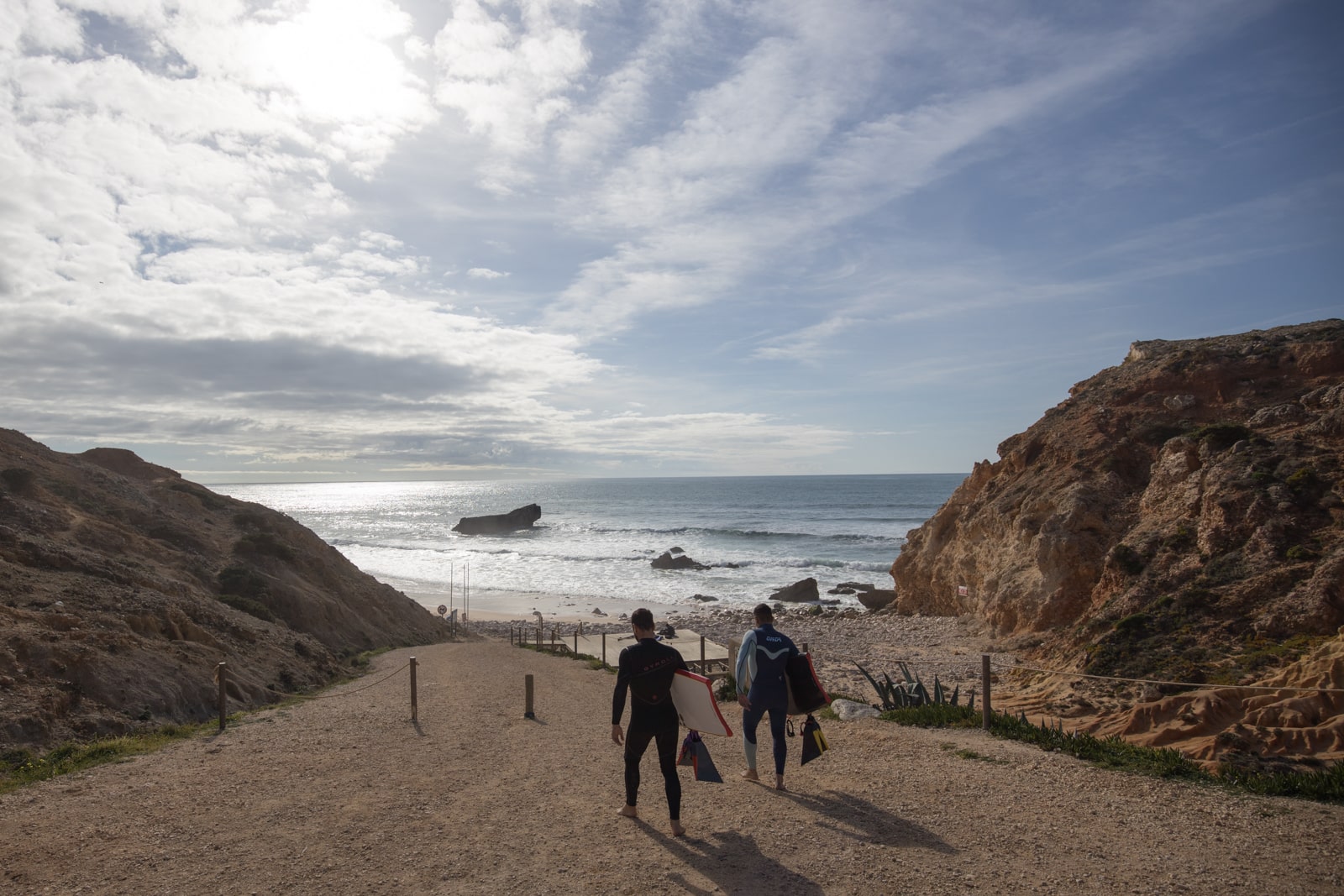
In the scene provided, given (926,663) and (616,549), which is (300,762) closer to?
(926,663)

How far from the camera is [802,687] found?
21.2 ft

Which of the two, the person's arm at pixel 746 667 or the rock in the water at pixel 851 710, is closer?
the person's arm at pixel 746 667

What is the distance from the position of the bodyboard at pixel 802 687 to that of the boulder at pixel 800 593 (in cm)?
3309

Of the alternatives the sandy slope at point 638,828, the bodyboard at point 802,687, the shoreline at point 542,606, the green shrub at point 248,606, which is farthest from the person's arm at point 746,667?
the shoreline at point 542,606

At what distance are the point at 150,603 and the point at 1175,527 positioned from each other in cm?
2000

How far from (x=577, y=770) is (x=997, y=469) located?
21494 millimetres

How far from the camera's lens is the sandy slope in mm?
4809

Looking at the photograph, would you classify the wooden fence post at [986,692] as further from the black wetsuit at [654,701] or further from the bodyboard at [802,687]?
the black wetsuit at [654,701]

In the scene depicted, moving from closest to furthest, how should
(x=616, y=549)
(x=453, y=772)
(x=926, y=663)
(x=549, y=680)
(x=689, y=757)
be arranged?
(x=689, y=757) < (x=453, y=772) < (x=549, y=680) < (x=926, y=663) < (x=616, y=549)

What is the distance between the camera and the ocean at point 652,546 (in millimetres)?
46688

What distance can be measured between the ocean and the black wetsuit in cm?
3388

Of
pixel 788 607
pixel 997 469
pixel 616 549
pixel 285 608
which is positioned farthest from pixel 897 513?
pixel 285 608

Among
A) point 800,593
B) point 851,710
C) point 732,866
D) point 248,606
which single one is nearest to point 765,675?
point 732,866

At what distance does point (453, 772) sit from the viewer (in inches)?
299
